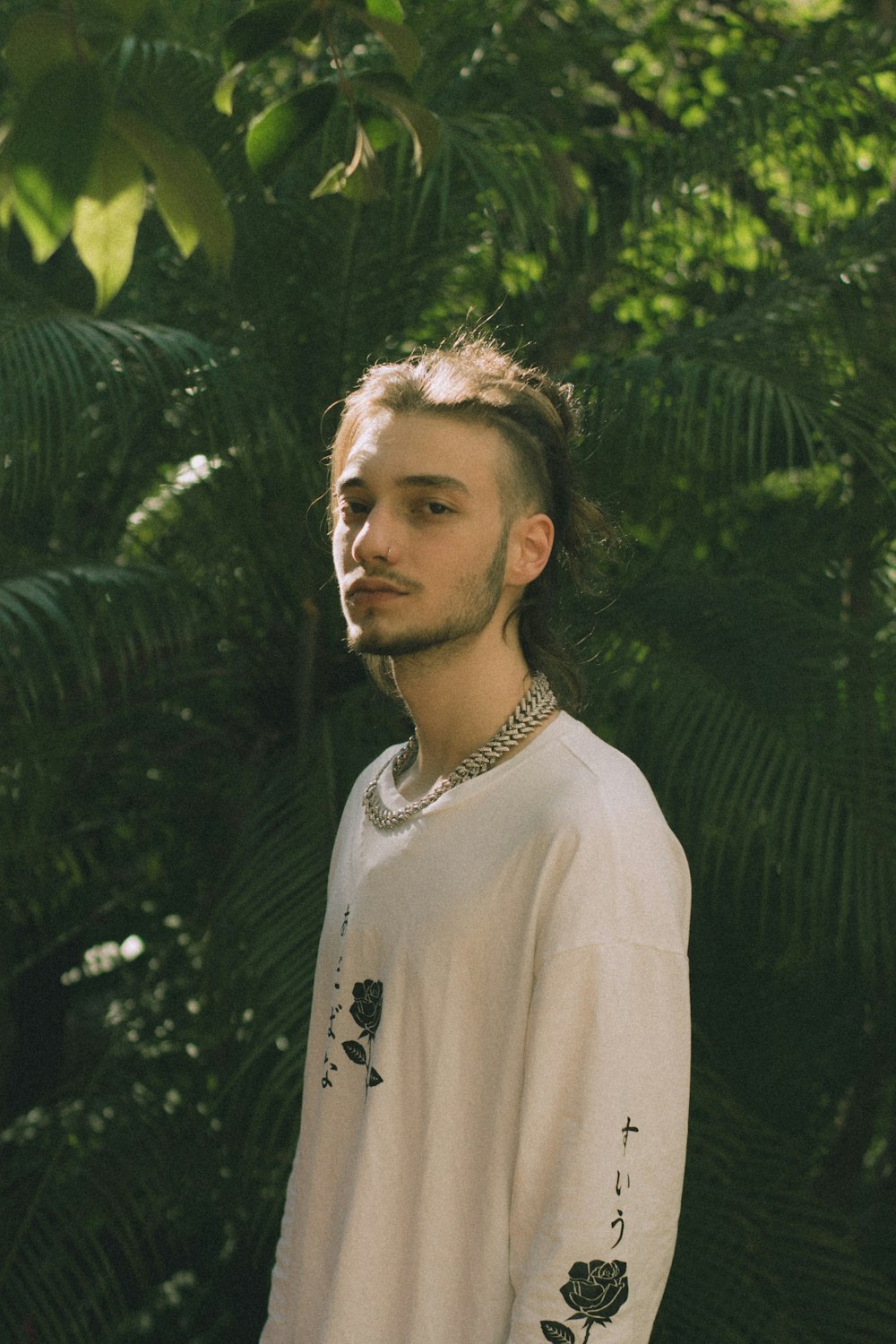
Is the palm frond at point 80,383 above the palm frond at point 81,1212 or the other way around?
above

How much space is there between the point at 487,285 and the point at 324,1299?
2452mm

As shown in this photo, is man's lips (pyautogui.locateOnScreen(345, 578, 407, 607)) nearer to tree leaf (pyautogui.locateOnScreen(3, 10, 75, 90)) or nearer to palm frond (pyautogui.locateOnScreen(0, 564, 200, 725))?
tree leaf (pyautogui.locateOnScreen(3, 10, 75, 90))

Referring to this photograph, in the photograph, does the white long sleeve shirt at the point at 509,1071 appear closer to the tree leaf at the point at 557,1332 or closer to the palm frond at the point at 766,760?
the tree leaf at the point at 557,1332

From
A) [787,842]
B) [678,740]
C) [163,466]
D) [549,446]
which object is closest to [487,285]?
[163,466]

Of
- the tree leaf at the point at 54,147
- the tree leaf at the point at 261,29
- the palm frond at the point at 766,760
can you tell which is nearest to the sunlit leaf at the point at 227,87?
the tree leaf at the point at 261,29

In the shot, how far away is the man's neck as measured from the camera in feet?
4.92

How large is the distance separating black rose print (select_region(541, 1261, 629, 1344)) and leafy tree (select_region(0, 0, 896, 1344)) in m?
1.23

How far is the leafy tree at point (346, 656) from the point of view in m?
2.53

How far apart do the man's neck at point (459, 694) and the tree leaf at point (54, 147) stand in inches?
30.7

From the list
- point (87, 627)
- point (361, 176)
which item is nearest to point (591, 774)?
point (361, 176)

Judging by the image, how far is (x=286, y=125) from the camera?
120cm

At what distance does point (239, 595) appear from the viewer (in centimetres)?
302

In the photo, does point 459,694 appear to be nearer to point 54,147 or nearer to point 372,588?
point 372,588

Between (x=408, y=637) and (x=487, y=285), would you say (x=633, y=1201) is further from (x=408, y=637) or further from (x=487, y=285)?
(x=487, y=285)
